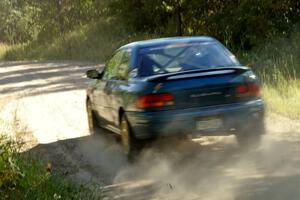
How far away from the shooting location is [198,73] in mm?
8312

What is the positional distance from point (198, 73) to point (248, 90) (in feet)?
2.17

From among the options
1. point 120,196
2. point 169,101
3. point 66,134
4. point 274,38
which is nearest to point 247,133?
point 169,101

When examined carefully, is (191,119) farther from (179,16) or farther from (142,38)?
(142,38)

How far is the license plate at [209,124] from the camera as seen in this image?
8078 millimetres

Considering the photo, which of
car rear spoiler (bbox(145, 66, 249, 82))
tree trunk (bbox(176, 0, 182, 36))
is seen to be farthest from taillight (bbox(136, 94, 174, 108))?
tree trunk (bbox(176, 0, 182, 36))

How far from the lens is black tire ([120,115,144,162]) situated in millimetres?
8562

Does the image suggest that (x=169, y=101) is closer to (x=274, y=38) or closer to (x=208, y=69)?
(x=208, y=69)

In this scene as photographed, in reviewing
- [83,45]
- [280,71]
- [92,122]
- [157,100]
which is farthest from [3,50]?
[157,100]

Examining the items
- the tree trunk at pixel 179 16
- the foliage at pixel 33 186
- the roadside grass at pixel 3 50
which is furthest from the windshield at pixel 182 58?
the roadside grass at pixel 3 50

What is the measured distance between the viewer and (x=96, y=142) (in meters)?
10.8

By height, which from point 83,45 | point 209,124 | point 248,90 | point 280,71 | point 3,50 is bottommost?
point 3,50

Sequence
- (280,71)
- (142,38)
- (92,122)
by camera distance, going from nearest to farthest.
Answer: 1. (92,122)
2. (280,71)
3. (142,38)

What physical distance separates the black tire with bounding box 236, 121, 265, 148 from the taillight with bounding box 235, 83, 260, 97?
39 centimetres

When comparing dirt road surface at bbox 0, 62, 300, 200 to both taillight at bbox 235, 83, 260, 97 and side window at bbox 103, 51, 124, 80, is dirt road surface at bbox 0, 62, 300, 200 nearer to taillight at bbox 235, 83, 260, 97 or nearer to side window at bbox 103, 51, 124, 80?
taillight at bbox 235, 83, 260, 97
